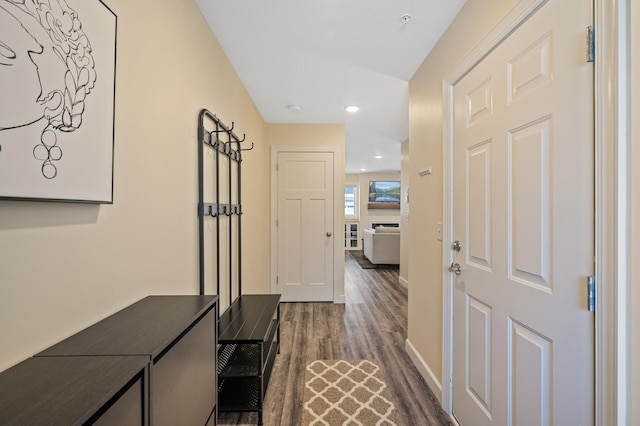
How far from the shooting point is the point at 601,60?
32.2 inches

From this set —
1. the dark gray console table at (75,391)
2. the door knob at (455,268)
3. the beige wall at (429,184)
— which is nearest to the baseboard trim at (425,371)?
the beige wall at (429,184)

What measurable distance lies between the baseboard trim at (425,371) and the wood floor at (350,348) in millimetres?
41

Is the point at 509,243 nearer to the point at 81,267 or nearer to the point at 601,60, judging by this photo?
the point at 601,60

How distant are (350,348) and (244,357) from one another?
1094 mm

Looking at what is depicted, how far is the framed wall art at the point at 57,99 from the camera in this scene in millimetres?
607

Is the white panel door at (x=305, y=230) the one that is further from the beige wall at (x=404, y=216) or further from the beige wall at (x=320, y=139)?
the beige wall at (x=404, y=216)

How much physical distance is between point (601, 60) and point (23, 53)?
1501 millimetres

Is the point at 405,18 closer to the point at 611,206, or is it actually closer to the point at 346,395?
the point at 611,206

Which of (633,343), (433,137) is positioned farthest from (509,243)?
(433,137)

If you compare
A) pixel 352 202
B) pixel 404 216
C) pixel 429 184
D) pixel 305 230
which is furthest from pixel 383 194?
pixel 429 184

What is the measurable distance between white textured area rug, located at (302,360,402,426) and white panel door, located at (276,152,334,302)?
155 cm

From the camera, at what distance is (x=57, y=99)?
707 mm

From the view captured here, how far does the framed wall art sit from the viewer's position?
61 cm

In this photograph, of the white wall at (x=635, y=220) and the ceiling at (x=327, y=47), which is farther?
the ceiling at (x=327, y=47)
